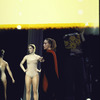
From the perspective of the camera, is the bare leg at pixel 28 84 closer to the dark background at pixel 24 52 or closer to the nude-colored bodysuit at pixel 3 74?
the dark background at pixel 24 52

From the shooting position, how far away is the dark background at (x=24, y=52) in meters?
1.71

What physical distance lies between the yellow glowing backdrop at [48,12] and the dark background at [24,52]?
81mm

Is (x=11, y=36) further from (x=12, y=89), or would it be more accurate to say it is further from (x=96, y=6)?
(x=96, y=6)

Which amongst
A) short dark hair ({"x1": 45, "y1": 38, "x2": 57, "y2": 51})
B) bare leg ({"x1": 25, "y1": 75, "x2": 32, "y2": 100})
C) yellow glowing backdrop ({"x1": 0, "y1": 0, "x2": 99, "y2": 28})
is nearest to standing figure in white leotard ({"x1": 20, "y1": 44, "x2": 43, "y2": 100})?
bare leg ({"x1": 25, "y1": 75, "x2": 32, "y2": 100})

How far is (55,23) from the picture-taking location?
180 centimetres

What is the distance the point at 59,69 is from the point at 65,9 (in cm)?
52

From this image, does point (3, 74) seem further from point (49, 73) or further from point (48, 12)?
point (48, 12)

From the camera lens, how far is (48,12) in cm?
182

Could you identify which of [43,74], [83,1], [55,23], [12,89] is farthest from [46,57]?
[83,1]

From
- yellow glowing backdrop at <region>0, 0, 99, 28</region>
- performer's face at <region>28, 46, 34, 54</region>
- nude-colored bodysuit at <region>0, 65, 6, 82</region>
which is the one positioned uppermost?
yellow glowing backdrop at <region>0, 0, 99, 28</region>

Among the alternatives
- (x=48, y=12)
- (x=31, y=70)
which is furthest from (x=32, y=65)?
(x=48, y=12)

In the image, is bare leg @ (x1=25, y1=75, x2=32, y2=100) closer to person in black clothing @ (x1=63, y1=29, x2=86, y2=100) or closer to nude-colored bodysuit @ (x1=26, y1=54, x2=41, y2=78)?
nude-colored bodysuit @ (x1=26, y1=54, x2=41, y2=78)

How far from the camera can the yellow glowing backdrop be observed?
1.74m

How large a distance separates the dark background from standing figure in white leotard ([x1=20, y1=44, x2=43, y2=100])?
0.04 metres
